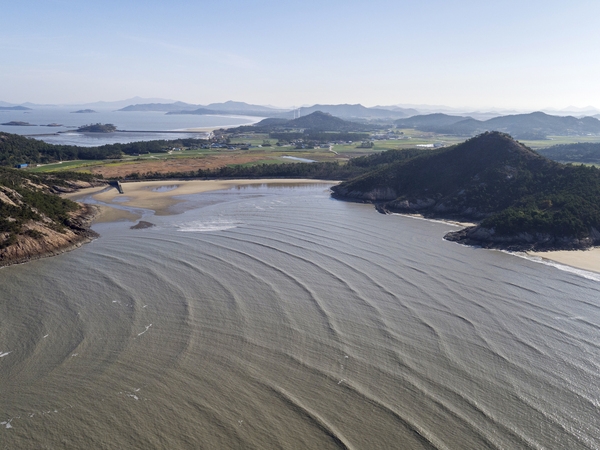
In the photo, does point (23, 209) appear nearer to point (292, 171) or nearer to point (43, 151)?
point (292, 171)

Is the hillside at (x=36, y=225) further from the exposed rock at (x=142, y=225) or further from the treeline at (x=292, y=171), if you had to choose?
the treeline at (x=292, y=171)

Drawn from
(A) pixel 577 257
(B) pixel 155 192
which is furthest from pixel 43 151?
(A) pixel 577 257

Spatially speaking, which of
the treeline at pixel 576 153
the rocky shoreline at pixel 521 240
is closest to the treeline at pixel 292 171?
the rocky shoreline at pixel 521 240

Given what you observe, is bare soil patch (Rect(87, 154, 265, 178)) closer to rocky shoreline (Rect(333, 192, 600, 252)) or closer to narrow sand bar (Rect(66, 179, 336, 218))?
narrow sand bar (Rect(66, 179, 336, 218))

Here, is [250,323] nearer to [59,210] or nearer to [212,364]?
[212,364]

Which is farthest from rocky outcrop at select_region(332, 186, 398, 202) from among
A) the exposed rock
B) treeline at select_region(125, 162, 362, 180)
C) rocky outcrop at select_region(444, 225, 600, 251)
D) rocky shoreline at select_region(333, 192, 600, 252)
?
the exposed rock

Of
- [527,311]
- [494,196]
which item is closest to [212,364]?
[527,311]

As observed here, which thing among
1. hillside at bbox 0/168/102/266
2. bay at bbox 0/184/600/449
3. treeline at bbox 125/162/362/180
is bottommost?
bay at bbox 0/184/600/449
